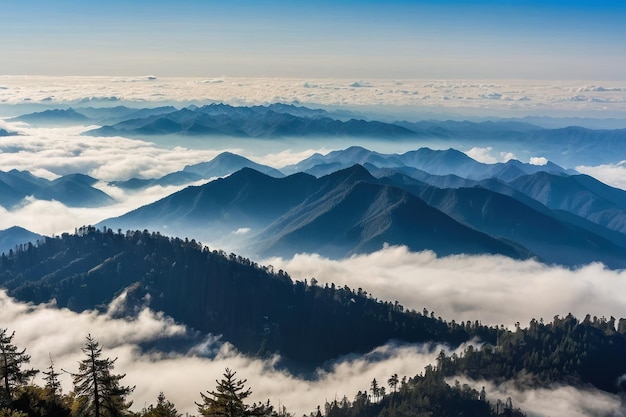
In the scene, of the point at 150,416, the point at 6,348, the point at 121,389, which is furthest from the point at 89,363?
the point at 6,348

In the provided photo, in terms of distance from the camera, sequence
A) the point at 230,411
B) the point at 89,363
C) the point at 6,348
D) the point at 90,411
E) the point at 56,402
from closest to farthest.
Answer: the point at 230,411 < the point at 89,363 < the point at 90,411 < the point at 6,348 < the point at 56,402

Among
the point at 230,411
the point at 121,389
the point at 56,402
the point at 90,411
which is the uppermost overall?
the point at 230,411

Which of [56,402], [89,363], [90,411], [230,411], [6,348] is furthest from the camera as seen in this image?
[56,402]

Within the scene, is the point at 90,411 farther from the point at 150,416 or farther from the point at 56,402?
the point at 56,402

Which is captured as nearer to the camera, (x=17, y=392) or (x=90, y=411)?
(x=90, y=411)

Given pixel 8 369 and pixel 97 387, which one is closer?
pixel 97 387

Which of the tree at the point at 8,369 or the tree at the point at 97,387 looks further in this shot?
the tree at the point at 8,369

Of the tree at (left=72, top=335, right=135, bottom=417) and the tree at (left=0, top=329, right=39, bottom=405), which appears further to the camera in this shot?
the tree at (left=0, top=329, right=39, bottom=405)

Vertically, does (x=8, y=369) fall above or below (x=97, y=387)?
below
